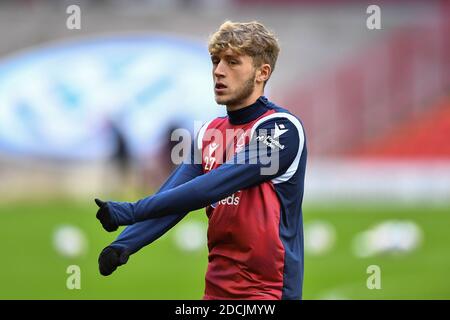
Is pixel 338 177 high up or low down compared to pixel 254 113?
up

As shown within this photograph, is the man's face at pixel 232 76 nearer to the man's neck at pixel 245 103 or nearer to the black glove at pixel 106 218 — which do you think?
the man's neck at pixel 245 103

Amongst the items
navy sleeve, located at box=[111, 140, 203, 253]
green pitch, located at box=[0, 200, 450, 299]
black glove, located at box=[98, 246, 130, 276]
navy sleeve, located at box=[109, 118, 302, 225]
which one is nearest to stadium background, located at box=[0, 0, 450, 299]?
green pitch, located at box=[0, 200, 450, 299]

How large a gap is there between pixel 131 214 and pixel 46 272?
8056mm

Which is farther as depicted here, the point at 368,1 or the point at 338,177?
the point at 368,1

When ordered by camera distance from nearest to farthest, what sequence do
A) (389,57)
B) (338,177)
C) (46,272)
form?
(46,272)
(338,177)
(389,57)

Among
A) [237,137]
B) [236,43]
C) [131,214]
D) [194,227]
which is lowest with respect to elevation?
[131,214]

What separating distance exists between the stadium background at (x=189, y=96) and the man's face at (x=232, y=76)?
551 inches

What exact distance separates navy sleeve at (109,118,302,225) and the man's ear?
0.76ft

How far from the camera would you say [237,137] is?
549 cm

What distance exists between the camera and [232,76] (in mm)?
5387

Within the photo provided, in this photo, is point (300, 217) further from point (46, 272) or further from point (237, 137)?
point (46, 272)

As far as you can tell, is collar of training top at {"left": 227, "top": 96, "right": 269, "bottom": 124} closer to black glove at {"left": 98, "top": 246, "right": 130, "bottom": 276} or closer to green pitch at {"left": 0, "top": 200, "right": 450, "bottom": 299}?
black glove at {"left": 98, "top": 246, "right": 130, "bottom": 276}

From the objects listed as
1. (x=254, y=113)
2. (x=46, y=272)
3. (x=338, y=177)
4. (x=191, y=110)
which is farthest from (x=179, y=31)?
(x=254, y=113)

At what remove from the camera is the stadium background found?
2359cm
